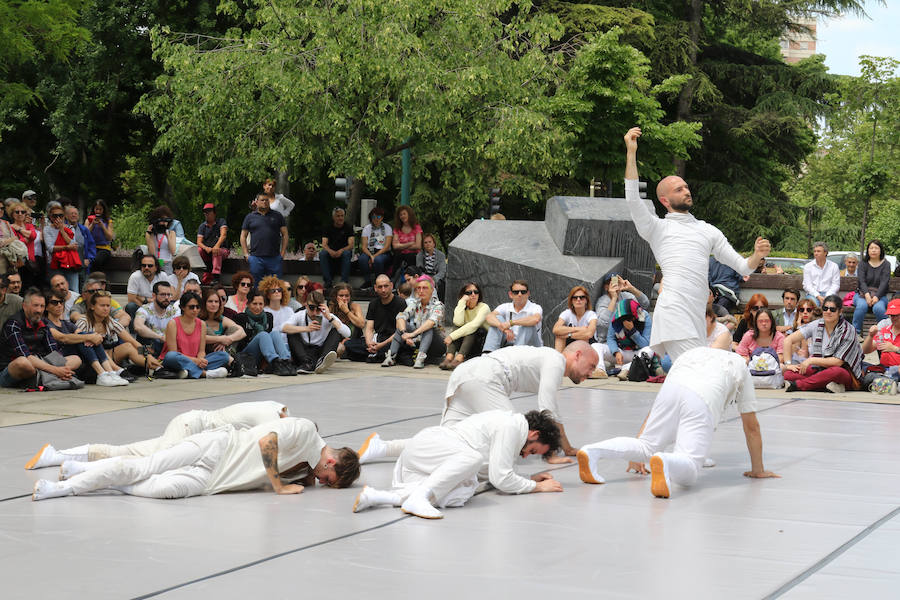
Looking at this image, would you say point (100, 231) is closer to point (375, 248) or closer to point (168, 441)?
point (375, 248)

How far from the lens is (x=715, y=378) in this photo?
23.2ft

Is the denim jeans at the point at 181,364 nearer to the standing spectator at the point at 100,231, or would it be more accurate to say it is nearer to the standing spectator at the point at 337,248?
the standing spectator at the point at 100,231

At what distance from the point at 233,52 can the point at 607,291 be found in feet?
39.8

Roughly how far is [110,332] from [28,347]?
1.09m

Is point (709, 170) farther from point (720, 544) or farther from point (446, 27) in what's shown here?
point (720, 544)

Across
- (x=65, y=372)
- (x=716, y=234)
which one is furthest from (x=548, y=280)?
(x=716, y=234)

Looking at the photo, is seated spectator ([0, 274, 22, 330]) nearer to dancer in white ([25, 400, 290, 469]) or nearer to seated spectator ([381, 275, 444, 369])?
seated spectator ([381, 275, 444, 369])

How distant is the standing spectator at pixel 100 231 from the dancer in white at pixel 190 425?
1226 centimetres

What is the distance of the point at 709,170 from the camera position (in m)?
41.0

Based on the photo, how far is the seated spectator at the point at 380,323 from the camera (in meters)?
15.5

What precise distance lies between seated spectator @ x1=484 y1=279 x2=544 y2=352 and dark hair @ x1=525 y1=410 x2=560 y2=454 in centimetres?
758

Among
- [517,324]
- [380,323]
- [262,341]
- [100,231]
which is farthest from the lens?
[100,231]

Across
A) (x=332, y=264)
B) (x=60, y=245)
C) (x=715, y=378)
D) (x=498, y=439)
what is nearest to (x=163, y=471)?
(x=498, y=439)

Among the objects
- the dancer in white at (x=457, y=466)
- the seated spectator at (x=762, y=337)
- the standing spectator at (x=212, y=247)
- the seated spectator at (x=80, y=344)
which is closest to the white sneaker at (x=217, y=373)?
the seated spectator at (x=80, y=344)
